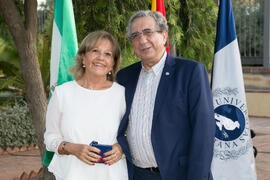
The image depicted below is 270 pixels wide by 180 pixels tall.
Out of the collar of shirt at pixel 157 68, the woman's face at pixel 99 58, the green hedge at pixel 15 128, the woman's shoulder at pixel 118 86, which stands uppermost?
the woman's face at pixel 99 58

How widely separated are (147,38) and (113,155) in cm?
83

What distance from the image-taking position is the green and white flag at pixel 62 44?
353cm

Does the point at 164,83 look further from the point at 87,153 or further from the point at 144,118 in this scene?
the point at 87,153

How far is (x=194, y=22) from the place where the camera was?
6031 mm

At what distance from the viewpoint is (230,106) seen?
3611 millimetres

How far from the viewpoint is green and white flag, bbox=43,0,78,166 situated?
11.6 feet

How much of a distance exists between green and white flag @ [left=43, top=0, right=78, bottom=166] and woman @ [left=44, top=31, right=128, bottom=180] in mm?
836

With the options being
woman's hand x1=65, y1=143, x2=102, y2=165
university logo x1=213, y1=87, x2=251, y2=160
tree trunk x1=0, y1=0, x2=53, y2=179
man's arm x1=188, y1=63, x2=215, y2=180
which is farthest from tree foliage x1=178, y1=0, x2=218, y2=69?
woman's hand x1=65, y1=143, x2=102, y2=165

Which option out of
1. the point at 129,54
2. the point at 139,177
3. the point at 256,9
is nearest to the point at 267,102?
the point at 256,9

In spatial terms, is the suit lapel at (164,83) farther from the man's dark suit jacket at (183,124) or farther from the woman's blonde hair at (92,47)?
the woman's blonde hair at (92,47)

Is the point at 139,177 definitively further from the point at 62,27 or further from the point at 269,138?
the point at 269,138

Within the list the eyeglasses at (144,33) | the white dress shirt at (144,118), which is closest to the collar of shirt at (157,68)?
the white dress shirt at (144,118)

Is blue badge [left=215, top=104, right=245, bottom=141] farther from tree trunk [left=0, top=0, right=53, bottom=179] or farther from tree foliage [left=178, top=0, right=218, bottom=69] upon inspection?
tree foliage [left=178, top=0, right=218, bottom=69]

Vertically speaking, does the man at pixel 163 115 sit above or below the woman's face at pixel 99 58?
below
